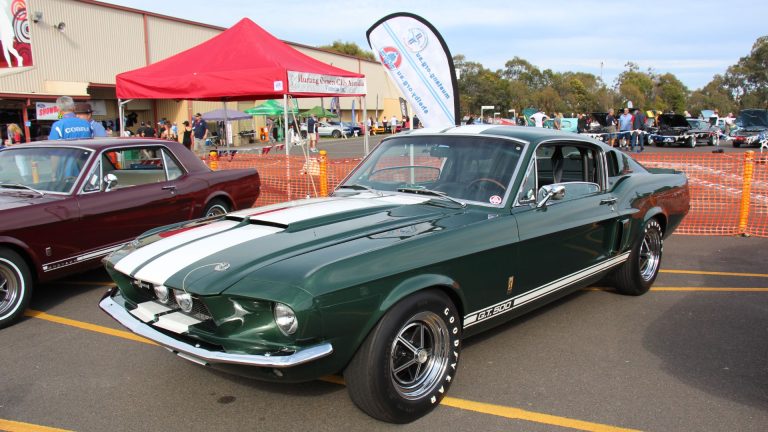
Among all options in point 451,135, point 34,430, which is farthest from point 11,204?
point 451,135

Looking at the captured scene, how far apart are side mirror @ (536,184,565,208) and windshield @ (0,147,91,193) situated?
427cm

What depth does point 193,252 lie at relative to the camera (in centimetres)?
326

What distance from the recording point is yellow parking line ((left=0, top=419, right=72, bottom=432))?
3127mm

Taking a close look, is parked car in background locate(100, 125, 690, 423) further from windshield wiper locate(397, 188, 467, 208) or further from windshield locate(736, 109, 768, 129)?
windshield locate(736, 109, 768, 129)

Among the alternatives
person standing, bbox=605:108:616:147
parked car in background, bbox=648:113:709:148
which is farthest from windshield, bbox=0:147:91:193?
parked car in background, bbox=648:113:709:148

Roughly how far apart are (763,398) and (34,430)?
415 cm

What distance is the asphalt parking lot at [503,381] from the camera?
3.19 meters

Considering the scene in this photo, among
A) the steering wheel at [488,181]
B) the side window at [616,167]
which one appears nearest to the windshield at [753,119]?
the side window at [616,167]

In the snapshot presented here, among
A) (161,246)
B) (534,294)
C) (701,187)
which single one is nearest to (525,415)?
(534,294)

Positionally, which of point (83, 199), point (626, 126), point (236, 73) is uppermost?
point (236, 73)

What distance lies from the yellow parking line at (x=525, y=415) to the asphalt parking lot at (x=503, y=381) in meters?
0.01

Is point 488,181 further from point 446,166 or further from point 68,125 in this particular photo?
point 68,125

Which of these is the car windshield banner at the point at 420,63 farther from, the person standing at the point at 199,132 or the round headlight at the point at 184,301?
the person standing at the point at 199,132

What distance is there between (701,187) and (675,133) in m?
20.3
